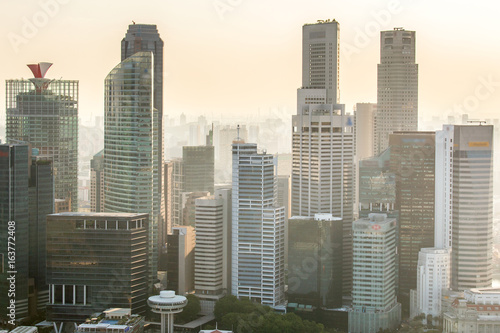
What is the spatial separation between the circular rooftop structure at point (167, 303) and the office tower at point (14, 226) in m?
3.40

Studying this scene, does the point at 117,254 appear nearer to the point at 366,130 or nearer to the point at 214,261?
the point at 214,261

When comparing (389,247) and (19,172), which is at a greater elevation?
(19,172)

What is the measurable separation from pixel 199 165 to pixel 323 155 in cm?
727

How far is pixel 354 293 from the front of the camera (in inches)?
915

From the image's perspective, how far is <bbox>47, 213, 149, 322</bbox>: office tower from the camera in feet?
73.4

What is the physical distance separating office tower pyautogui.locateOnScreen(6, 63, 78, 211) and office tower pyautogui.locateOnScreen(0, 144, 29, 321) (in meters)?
7.08

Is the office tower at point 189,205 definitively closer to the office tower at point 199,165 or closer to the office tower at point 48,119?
the office tower at point 199,165

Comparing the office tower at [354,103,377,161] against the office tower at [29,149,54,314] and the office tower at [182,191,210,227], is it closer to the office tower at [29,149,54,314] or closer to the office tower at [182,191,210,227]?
the office tower at [182,191,210,227]

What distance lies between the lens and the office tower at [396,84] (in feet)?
116

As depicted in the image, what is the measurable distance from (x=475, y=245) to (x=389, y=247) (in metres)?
2.66

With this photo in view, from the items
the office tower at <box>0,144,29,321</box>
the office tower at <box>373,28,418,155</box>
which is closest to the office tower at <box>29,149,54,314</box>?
the office tower at <box>0,144,29,321</box>

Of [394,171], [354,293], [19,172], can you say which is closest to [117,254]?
[19,172]

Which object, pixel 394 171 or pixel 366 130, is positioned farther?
pixel 366 130

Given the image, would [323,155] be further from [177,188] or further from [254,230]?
[177,188]
